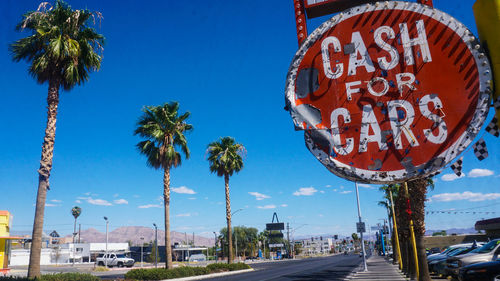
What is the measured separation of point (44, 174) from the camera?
17484 millimetres

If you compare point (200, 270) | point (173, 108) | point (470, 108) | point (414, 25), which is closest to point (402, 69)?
point (414, 25)

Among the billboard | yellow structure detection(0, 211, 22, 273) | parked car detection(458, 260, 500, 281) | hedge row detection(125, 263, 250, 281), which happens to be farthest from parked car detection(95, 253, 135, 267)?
the billboard

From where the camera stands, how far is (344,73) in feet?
7.22

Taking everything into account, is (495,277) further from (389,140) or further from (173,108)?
(173,108)

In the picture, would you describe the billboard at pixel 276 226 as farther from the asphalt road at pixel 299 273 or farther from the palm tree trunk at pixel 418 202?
the palm tree trunk at pixel 418 202

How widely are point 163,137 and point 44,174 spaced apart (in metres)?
12.7

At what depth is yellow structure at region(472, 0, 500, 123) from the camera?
1.98 m

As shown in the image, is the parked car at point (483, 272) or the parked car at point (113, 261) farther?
the parked car at point (113, 261)

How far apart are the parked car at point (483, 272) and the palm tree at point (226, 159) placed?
94.1 feet

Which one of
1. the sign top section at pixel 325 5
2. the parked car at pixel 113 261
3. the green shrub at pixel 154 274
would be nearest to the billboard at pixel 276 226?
the parked car at pixel 113 261

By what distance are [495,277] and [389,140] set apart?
12.0 m

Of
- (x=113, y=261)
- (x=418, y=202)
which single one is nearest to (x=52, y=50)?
(x=418, y=202)

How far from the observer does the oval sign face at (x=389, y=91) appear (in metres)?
1.93

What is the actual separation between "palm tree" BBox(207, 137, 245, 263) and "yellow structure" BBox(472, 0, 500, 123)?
122ft
